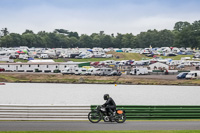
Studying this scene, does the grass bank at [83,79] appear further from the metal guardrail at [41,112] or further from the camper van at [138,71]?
the metal guardrail at [41,112]

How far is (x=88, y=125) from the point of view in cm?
1962

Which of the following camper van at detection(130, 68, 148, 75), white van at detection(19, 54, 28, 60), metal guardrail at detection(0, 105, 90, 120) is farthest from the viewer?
white van at detection(19, 54, 28, 60)

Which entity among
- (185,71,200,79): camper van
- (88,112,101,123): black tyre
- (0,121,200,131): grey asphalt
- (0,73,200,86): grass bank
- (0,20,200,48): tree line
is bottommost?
(0,73,200,86): grass bank

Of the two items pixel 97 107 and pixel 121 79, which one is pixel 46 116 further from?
pixel 121 79

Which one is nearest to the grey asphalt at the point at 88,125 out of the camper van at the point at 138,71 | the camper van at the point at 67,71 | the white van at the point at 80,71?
the camper van at the point at 138,71

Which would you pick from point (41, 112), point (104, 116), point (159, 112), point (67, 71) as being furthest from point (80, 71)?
point (104, 116)

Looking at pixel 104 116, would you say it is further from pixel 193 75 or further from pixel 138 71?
pixel 138 71

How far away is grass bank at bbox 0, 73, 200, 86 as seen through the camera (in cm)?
7194

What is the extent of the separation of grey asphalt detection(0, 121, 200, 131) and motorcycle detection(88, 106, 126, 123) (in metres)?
0.27

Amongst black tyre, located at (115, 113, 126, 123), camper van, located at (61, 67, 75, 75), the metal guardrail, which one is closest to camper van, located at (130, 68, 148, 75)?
camper van, located at (61, 67, 75, 75)

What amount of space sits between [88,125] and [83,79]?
60011mm

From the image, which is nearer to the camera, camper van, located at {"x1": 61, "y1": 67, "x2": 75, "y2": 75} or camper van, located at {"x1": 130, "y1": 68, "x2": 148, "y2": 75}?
camper van, located at {"x1": 130, "y1": 68, "x2": 148, "y2": 75}

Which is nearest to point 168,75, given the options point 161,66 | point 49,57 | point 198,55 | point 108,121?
point 161,66

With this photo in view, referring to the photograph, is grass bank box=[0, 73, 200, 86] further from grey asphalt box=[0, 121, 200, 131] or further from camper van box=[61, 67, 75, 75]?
grey asphalt box=[0, 121, 200, 131]
